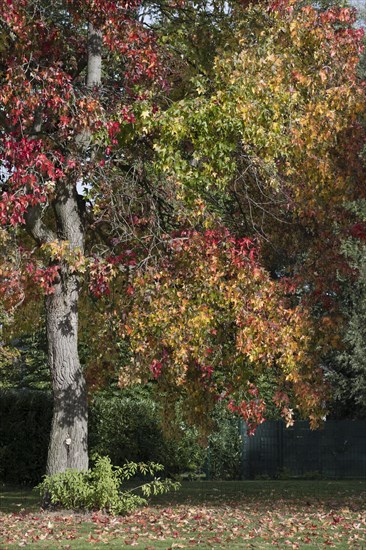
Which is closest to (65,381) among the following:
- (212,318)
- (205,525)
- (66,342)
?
(66,342)

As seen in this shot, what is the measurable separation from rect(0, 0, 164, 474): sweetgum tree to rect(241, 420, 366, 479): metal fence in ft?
42.2

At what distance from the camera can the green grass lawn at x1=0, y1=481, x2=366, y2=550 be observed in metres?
12.3

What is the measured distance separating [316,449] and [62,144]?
50.7 feet

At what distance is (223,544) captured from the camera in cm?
1205

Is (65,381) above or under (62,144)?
under

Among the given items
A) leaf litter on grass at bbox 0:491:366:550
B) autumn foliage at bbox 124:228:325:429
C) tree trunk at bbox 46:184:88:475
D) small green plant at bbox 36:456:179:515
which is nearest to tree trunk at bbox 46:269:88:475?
tree trunk at bbox 46:184:88:475

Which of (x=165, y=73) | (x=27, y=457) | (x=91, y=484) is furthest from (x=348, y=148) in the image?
(x=27, y=457)

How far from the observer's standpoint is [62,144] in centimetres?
1564

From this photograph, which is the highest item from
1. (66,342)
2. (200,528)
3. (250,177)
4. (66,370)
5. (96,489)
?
(250,177)

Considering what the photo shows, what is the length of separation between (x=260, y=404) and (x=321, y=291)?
3.37 m

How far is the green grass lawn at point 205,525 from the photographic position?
12281 mm

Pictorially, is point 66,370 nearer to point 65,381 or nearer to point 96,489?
point 65,381

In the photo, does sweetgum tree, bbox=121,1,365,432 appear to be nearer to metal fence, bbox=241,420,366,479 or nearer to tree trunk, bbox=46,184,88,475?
tree trunk, bbox=46,184,88,475

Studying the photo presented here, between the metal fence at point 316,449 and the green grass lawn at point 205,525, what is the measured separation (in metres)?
8.19
